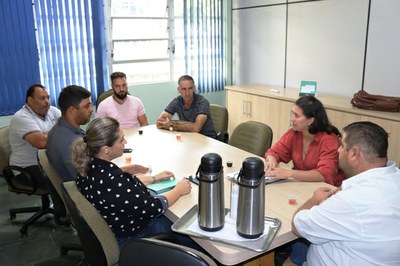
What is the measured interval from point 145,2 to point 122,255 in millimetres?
4418

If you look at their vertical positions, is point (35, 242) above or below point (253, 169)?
below

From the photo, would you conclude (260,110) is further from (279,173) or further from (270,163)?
(279,173)

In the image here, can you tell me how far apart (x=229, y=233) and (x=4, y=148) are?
8.01 ft

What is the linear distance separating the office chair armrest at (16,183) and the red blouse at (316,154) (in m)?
1.98

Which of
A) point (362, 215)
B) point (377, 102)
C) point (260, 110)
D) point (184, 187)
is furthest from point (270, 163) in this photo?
point (260, 110)

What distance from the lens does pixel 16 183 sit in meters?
3.07

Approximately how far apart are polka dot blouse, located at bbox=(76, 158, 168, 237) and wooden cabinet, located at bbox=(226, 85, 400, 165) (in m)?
2.40

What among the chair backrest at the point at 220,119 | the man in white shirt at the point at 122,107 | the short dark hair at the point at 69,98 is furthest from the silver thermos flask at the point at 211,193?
the chair backrest at the point at 220,119

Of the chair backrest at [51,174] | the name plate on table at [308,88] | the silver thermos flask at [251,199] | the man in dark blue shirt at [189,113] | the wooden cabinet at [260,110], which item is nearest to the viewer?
the silver thermos flask at [251,199]

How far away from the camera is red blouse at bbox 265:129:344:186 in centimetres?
221

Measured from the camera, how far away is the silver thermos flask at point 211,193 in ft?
4.97

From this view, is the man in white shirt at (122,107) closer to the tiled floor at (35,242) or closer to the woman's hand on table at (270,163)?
the tiled floor at (35,242)

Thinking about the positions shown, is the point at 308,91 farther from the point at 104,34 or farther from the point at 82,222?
the point at 82,222

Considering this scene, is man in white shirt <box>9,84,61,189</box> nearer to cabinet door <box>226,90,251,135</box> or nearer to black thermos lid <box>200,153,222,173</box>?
black thermos lid <box>200,153,222,173</box>
